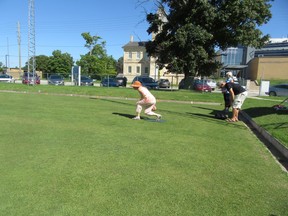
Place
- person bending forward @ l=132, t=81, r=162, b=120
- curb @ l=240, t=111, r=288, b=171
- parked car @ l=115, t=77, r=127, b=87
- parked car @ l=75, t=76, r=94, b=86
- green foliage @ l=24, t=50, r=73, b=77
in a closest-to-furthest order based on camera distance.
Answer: curb @ l=240, t=111, r=288, b=171 → person bending forward @ l=132, t=81, r=162, b=120 → parked car @ l=115, t=77, r=127, b=87 → parked car @ l=75, t=76, r=94, b=86 → green foliage @ l=24, t=50, r=73, b=77

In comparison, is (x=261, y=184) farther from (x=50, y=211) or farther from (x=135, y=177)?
(x=50, y=211)

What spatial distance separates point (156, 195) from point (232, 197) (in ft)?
3.33

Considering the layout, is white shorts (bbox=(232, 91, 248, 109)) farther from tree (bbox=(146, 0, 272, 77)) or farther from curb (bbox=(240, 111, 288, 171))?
tree (bbox=(146, 0, 272, 77))

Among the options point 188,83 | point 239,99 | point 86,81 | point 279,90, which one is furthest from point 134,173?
point 86,81

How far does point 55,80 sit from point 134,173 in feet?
119

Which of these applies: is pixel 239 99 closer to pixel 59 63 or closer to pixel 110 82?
pixel 110 82

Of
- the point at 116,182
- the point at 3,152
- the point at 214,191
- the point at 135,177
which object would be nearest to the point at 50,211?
the point at 116,182

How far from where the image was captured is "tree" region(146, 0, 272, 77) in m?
25.5

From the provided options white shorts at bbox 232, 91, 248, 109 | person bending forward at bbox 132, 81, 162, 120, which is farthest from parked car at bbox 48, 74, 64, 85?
white shorts at bbox 232, 91, 248, 109

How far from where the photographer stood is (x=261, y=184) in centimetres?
441

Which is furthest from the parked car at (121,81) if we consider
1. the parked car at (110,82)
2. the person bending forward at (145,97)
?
the person bending forward at (145,97)

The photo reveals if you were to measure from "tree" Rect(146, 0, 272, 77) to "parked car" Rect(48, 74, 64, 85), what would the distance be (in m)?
15.7

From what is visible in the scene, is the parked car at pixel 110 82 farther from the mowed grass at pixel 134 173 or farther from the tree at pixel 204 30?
the mowed grass at pixel 134 173

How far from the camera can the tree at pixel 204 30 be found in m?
25.5
